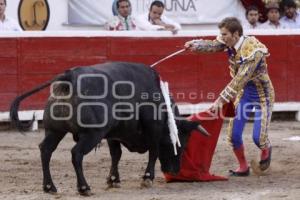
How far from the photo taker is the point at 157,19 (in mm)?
10117

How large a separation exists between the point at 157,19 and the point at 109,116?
460cm

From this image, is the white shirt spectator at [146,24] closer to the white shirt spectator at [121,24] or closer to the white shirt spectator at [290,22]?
the white shirt spectator at [121,24]

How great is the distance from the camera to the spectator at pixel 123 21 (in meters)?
9.91

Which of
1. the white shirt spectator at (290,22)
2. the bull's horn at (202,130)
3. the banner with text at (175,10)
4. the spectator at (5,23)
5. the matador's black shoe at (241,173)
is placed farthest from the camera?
the banner with text at (175,10)

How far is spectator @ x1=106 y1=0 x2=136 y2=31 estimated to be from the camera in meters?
9.91

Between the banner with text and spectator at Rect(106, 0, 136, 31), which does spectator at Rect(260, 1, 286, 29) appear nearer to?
the banner with text

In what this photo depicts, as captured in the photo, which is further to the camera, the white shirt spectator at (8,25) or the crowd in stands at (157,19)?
the crowd in stands at (157,19)

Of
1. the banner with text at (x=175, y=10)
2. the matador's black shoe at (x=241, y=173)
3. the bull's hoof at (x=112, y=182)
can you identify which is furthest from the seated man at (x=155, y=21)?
the bull's hoof at (x=112, y=182)

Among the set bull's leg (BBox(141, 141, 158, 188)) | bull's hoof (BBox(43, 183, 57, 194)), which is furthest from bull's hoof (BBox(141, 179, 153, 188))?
bull's hoof (BBox(43, 183, 57, 194))

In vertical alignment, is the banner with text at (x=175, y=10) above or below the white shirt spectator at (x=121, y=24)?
above

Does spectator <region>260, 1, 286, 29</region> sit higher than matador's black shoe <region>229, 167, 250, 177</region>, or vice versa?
spectator <region>260, 1, 286, 29</region>

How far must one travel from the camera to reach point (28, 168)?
6.92 metres

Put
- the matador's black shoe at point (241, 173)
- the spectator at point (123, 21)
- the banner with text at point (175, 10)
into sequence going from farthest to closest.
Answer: the banner with text at point (175, 10) < the spectator at point (123, 21) < the matador's black shoe at point (241, 173)

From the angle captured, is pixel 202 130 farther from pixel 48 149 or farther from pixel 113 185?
pixel 48 149
